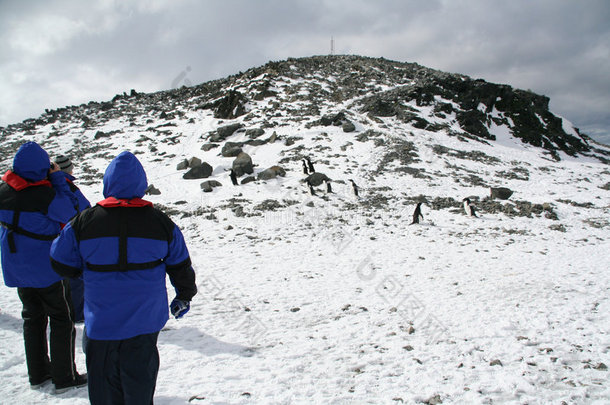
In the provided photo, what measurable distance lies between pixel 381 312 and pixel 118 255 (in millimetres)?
4721

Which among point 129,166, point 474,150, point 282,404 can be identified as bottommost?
point 282,404

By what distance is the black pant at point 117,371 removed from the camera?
2172 mm

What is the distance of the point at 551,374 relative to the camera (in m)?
3.82

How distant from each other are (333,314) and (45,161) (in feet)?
15.5

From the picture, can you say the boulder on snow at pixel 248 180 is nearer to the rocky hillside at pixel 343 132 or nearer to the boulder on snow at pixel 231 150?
the rocky hillside at pixel 343 132

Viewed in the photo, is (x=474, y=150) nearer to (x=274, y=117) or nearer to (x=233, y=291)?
(x=274, y=117)

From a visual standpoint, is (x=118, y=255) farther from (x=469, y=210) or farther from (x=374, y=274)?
(x=469, y=210)

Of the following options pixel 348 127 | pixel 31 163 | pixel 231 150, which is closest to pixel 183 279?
pixel 31 163

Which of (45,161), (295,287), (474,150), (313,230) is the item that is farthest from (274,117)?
(45,161)

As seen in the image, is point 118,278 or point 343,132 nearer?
point 118,278

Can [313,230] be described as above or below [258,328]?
above

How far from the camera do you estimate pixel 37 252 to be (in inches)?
122

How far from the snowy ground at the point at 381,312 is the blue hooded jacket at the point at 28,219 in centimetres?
133

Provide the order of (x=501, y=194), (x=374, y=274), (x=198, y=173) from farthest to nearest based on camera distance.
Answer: (x=198, y=173), (x=501, y=194), (x=374, y=274)
